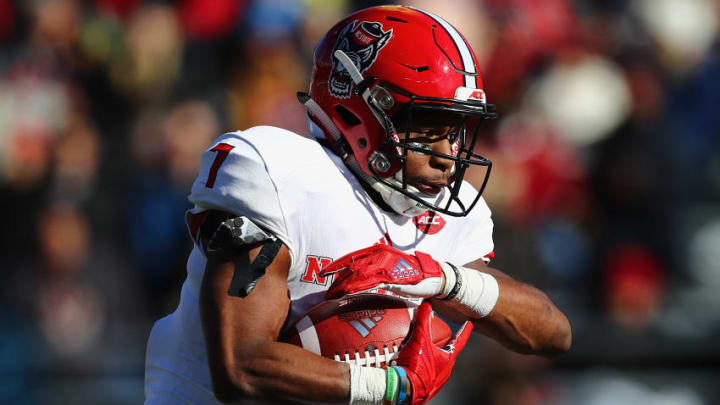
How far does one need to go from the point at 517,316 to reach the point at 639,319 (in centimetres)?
333

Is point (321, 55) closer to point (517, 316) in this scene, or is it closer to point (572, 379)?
point (517, 316)

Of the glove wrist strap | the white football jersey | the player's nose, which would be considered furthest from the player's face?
the glove wrist strap

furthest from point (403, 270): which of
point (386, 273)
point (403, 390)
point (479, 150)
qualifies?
point (479, 150)

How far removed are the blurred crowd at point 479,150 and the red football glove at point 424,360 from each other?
253cm

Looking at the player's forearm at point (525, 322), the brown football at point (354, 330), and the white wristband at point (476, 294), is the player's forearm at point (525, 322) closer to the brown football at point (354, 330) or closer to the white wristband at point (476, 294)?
the white wristband at point (476, 294)

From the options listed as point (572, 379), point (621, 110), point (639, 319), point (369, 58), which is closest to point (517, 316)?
point (369, 58)

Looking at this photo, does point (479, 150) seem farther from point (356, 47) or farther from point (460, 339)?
point (460, 339)

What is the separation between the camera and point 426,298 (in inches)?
107

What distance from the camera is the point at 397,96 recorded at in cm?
276

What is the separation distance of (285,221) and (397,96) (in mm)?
503

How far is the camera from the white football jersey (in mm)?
2525

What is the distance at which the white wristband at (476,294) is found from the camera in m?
2.70

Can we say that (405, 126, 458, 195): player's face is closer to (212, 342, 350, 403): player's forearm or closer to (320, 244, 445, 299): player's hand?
(320, 244, 445, 299): player's hand

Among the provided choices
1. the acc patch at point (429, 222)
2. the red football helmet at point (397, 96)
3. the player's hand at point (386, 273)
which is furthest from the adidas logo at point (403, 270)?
the acc patch at point (429, 222)
